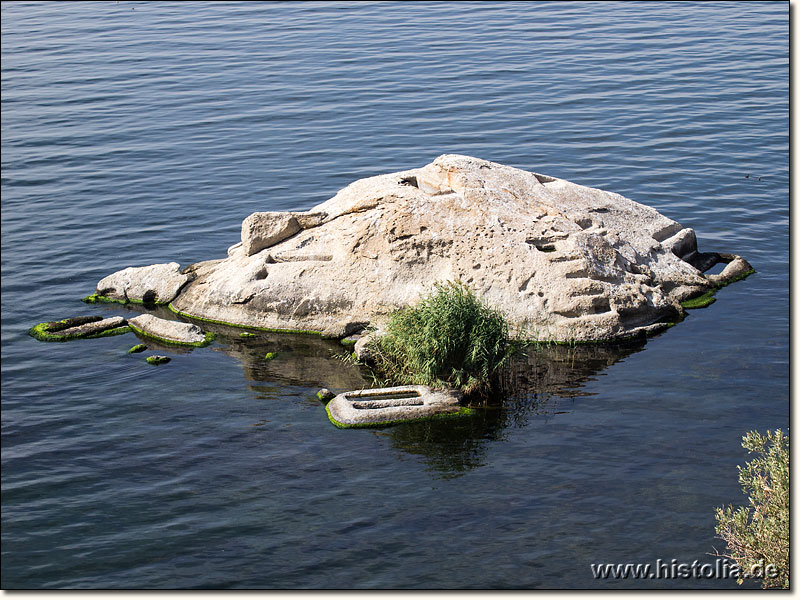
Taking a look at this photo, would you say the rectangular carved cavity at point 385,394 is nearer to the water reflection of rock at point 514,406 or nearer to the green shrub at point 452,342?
the green shrub at point 452,342

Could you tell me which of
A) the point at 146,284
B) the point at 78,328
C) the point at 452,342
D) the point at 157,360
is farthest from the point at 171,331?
the point at 452,342

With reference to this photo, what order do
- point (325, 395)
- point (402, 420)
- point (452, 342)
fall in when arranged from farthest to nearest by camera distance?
point (325, 395)
point (452, 342)
point (402, 420)

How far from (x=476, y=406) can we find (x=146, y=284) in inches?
399

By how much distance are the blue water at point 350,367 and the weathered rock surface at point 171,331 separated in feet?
1.57

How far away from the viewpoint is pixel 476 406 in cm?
1922

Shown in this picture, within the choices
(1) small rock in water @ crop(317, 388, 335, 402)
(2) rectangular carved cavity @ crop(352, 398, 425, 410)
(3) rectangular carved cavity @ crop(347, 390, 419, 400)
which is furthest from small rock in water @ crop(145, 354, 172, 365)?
(2) rectangular carved cavity @ crop(352, 398, 425, 410)

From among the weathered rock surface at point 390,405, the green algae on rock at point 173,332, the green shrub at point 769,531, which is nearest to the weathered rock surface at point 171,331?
the green algae on rock at point 173,332

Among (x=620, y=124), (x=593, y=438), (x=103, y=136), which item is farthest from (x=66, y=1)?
(x=593, y=438)

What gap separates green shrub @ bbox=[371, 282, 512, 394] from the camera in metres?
19.3

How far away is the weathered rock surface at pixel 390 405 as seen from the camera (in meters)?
18.6

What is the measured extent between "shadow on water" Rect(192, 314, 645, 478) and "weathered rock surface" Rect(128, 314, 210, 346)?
0.48m

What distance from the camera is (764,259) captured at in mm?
25641

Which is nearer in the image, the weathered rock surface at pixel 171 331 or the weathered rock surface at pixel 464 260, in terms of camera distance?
the weathered rock surface at pixel 464 260

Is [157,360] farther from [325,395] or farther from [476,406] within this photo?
[476,406]
